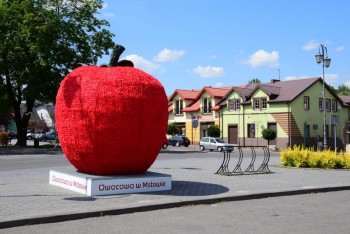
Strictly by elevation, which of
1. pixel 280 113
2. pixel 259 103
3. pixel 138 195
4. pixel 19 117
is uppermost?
pixel 259 103

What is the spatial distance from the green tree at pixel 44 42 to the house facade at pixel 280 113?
64.0 feet

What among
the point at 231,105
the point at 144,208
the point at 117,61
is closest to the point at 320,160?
the point at 117,61

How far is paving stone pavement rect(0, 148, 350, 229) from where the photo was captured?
8.07 metres

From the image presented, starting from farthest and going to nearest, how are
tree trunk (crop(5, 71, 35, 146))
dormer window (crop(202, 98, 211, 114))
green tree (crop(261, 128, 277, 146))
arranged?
dormer window (crop(202, 98, 211, 114))
green tree (crop(261, 128, 277, 146))
tree trunk (crop(5, 71, 35, 146))

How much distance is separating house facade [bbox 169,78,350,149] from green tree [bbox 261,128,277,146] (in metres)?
1.22

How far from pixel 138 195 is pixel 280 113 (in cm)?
4012

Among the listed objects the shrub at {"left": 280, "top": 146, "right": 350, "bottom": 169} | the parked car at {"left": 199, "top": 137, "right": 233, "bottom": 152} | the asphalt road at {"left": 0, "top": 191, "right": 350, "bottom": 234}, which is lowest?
the asphalt road at {"left": 0, "top": 191, "right": 350, "bottom": 234}

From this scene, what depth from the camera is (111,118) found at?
33.3ft

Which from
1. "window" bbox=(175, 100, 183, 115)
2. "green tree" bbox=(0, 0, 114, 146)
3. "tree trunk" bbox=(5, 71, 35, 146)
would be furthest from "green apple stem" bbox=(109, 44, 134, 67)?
"window" bbox=(175, 100, 183, 115)

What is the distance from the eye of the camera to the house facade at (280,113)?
48188 mm

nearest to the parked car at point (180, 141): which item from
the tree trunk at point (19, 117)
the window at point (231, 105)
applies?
the window at point (231, 105)

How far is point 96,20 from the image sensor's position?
39375mm

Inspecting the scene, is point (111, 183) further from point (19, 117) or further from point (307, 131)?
point (307, 131)

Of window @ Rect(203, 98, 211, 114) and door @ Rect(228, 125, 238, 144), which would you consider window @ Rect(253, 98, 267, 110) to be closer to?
door @ Rect(228, 125, 238, 144)
